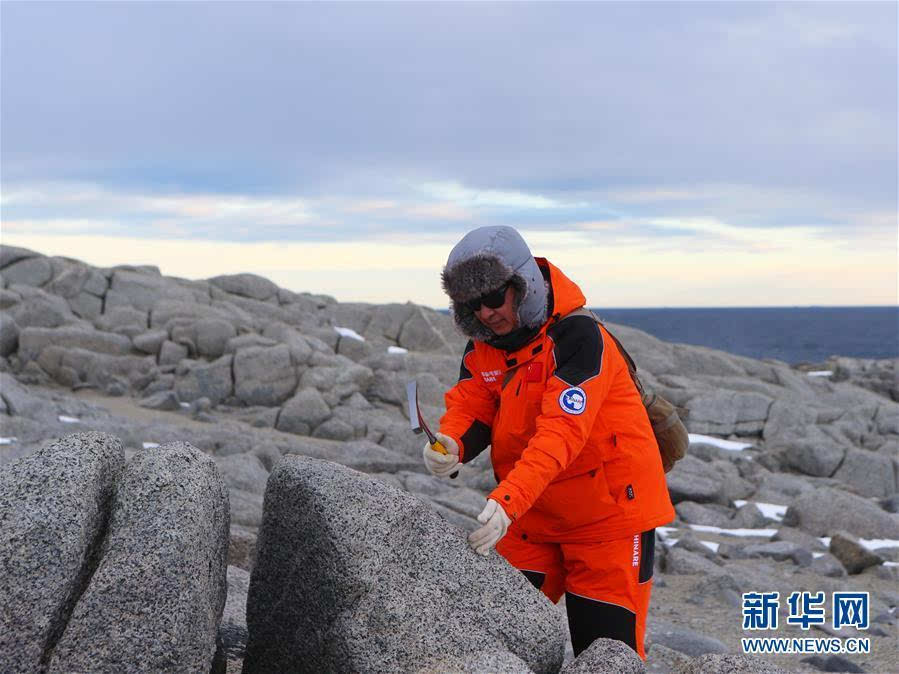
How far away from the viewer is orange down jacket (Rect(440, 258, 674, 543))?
5.18 m

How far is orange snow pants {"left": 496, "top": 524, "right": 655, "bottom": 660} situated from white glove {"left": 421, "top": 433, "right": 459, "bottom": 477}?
2.62ft

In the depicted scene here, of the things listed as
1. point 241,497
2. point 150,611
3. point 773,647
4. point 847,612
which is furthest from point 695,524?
point 150,611

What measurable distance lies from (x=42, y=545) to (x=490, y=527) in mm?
2209

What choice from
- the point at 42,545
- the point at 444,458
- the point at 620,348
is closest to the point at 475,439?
the point at 444,458

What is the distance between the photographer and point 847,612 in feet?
39.3

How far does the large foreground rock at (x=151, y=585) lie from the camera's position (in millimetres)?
4633

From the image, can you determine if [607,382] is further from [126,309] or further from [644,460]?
[126,309]

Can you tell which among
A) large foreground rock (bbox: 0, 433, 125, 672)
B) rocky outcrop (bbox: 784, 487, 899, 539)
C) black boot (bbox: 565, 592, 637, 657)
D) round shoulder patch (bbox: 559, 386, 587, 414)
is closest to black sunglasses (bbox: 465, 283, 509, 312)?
round shoulder patch (bbox: 559, 386, 587, 414)

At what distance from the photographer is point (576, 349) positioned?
539cm

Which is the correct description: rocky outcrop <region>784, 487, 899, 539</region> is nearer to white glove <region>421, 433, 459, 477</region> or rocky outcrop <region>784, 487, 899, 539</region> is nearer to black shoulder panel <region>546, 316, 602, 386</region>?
white glove <region>421, 433, 459, 477</region>

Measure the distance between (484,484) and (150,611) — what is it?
13.2 meters

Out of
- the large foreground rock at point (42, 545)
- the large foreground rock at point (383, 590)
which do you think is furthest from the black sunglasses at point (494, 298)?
the large foreground rock at point (42, 545)

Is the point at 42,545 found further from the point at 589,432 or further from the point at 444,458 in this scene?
the point at 589,432

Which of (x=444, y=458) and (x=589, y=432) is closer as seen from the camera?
(x=589, y=432)
